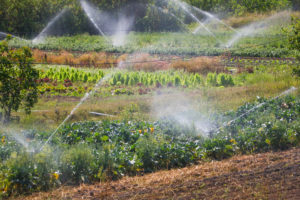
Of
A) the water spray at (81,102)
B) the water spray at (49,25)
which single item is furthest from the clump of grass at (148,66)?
the water spray at (49,25)

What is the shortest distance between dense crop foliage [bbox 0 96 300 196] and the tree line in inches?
950

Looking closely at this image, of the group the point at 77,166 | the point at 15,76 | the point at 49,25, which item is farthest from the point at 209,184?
the point at 49,25

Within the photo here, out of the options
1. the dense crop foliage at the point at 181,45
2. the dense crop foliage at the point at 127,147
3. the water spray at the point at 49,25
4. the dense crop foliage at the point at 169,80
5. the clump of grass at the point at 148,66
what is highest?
the water spray at the point at 49,25

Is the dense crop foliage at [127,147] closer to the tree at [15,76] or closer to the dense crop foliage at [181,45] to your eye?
the tree at [15,76]

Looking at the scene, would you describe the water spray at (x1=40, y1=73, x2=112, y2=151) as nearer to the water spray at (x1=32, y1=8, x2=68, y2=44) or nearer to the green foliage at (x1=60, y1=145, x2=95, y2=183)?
the green foliage at (x1=60, y1=145, x2=95, y2=183)

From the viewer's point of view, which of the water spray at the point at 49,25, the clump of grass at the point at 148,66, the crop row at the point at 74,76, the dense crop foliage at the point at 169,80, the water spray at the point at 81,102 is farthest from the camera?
the water spray at the point at 49,25

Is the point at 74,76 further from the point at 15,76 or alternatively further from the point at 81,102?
the point at 15,76

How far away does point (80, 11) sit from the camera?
3288cm

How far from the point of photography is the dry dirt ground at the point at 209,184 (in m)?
5.12

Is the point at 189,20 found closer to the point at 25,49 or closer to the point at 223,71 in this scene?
the point at 223,71

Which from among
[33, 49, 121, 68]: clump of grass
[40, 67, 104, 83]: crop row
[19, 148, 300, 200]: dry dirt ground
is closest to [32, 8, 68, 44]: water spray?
[33, 49, 121, 68]: clump of grass

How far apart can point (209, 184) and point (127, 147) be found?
5.91 ft

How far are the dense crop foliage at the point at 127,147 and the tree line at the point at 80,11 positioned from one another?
24.1m

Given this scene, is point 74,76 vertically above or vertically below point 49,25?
below
